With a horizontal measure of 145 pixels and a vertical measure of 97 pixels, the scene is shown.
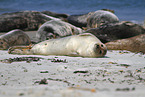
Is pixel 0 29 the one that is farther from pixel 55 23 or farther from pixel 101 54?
pixel 101 54

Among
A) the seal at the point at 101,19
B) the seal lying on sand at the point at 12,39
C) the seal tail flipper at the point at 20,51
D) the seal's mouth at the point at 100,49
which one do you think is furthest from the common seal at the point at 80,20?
the seal's mouth at the point at 100,49

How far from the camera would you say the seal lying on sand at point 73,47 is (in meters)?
6.23

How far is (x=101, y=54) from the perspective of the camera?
247 inches

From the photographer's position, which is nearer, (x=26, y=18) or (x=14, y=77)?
(x=14, y=77)

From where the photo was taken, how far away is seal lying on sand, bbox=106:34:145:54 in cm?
772

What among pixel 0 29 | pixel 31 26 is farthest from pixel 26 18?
pixel 0 29

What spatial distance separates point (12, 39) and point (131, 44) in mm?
4496

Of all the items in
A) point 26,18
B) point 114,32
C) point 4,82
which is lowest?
point 4,82

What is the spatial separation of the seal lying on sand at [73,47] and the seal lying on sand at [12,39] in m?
1.48

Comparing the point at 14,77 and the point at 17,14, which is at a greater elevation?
the point at 17,14

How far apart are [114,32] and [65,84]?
661 cm

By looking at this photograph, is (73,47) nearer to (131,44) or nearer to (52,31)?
(131,44)

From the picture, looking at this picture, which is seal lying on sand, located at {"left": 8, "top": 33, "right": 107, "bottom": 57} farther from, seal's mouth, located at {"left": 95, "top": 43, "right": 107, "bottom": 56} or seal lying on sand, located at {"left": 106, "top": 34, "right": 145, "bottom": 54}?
seal lying on sand, located at {"left": 106, "top": 34, "right": 145, "bottom": 54}

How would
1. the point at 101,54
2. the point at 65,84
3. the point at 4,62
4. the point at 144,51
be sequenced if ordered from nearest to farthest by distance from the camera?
the point at 65,84 < the point at 4,62 < the point at 101,54 < the point at 144,51
